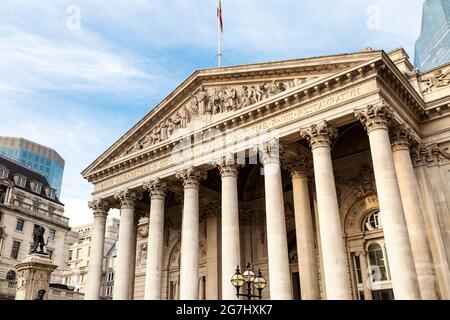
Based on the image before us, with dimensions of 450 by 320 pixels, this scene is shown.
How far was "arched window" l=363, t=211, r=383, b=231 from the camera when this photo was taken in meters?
25.8

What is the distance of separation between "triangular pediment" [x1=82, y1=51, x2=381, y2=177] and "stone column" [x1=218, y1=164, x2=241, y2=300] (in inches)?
142

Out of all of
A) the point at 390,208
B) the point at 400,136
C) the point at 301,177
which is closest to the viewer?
the point at 390,208

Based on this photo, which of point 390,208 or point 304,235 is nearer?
point 390,208

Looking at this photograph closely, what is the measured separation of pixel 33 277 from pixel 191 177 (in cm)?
1047

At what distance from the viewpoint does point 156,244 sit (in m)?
27.0

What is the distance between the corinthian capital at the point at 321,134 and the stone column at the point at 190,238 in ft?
26.6

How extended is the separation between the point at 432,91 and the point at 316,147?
27.4 ft

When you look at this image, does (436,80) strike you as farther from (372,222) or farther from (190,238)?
(190,238)

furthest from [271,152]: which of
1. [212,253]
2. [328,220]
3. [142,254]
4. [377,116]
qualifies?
[142,254]

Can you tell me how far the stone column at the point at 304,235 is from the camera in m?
22.5

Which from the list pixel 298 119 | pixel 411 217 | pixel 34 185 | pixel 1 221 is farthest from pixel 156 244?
pixel 34 185

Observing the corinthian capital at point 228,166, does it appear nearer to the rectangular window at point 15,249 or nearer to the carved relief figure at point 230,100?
the carved relief figure at point 230,100

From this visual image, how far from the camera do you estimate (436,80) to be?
24.0m

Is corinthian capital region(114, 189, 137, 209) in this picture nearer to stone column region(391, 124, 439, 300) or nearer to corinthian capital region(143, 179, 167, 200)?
corinthian capital region(143, 179, 167, 200)
